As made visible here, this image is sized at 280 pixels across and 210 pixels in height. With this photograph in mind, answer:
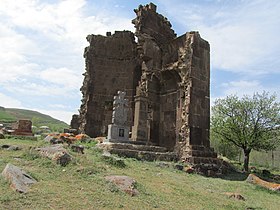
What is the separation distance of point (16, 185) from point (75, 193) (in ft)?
3.99

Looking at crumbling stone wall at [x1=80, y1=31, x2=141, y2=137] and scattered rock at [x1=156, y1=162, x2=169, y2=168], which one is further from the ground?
crumbling stone wall at [x1=80, y1=31, x2=141, y2=137]

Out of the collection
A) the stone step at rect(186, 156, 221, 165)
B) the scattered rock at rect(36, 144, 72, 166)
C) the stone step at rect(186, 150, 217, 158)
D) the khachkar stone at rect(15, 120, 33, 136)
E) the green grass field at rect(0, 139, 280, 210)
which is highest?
the khachkar stone at rect(15, 120, 33, 136)

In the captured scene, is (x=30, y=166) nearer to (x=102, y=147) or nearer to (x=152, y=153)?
(x=102, y=147)

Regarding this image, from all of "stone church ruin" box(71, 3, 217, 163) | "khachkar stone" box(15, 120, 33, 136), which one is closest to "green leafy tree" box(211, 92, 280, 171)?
"stone church ruin" box(71, 3, 217, 163)

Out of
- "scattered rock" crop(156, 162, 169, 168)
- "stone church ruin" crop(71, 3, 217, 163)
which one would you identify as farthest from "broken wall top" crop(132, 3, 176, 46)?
"scattered rock" crop(156, 162, 169, 168)

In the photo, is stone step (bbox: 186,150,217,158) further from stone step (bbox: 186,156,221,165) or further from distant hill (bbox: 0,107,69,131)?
distant hill (bbox: 0,107,69,131)

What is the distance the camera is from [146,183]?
8.34 meters

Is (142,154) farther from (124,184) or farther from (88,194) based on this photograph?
(88,194)

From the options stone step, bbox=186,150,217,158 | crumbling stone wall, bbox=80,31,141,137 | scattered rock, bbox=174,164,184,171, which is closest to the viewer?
scattered rock, bbox=174,164,184,171

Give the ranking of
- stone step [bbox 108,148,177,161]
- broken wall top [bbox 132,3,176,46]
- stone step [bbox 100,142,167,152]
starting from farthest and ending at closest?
1. broken wall top [bbox 132,3,176,46]
2. stone step [bbox 100,142,167,152]
3. stone step [bbox 108,148,177,161]

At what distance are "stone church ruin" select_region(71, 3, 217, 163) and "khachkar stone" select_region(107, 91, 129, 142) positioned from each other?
1.14 meters

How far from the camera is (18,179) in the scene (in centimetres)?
634

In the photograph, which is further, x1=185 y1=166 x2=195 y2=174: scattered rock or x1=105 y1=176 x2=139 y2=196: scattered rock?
x1=185 y1=166 x2=195 y2=174: scattered rock

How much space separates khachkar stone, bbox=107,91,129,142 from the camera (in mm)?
14602
